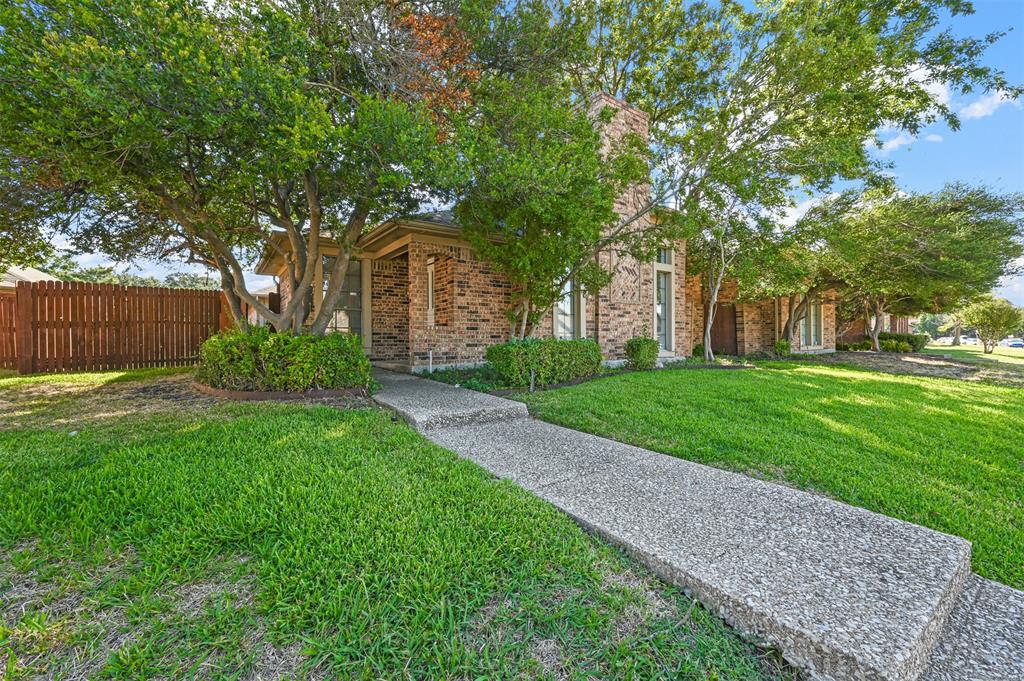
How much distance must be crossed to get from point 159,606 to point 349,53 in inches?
233

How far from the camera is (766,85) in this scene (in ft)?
24.9

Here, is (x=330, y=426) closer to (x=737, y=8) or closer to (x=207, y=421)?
(x=207, y=421)

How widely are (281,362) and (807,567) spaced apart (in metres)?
5.65

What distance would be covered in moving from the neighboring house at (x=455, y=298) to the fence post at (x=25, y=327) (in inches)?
167

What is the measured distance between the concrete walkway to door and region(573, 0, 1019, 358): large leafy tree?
5915mm

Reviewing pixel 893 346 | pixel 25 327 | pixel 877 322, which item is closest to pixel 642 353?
pixel 25 327

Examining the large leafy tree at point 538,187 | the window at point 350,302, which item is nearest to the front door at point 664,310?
the large leafy tree at point 538,187

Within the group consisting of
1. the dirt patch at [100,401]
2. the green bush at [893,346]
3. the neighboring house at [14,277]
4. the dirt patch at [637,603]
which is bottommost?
the dirt patch at [637,603]

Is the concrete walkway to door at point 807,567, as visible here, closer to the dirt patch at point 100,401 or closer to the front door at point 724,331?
the dirt patch at point 100,401

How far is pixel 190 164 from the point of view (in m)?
4.87

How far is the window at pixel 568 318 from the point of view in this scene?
8.84 metres

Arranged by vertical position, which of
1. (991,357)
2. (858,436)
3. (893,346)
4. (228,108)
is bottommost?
(991,357)

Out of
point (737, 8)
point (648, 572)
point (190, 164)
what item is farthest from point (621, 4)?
point (648, 572)

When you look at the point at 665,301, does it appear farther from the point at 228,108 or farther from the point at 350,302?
the point at 228,108
